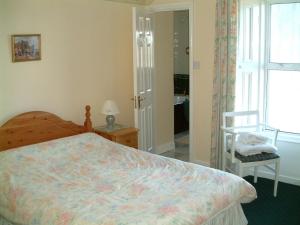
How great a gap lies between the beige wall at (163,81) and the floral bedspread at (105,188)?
196 cm

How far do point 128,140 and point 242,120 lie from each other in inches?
58.7

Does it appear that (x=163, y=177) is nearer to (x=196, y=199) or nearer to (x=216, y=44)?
(x=196, y=199)

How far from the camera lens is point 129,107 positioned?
5156 mm

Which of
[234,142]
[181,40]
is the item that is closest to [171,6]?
[234,142]

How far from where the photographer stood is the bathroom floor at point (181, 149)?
5.68m

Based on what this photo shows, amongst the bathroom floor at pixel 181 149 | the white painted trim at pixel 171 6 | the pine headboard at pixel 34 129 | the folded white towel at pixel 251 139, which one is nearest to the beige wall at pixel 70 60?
the pine headboard at pixel 34 129

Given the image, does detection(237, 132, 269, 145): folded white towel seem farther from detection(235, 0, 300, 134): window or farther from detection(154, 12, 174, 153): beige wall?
detection(154, 12, 174, 153): beige wall

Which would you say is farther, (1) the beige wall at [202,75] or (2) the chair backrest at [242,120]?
(1) the beige wall at [202,75]

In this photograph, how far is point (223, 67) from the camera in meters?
4.52

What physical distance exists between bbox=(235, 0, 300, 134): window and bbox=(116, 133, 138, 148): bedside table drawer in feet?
4.40

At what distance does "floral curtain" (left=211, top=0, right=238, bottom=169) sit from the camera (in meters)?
4.40

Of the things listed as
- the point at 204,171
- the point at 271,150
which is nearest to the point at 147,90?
the point at 271,150

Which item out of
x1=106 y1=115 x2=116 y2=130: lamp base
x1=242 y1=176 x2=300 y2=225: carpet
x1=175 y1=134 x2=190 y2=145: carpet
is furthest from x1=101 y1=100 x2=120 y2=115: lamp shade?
x1=175 y1=134 x2=190 y2=145: carpet

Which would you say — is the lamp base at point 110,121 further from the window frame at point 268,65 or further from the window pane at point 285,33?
the window pane at point 285,33
